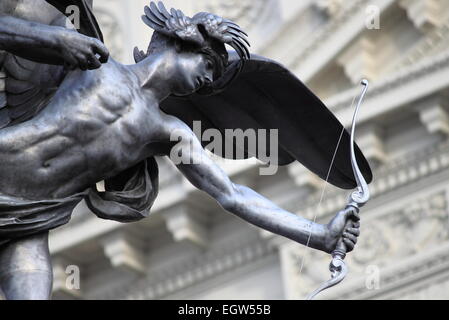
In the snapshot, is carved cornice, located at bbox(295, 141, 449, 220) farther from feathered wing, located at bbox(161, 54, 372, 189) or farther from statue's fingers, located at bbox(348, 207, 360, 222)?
statue's fingers, located at bbox(348, 207, 360, 222)

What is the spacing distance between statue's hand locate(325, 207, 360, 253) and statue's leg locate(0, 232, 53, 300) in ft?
3.18

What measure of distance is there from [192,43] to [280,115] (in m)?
0.79

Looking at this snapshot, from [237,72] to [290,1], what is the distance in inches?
487

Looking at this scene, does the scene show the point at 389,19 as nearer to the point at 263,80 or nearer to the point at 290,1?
the point at 290,1

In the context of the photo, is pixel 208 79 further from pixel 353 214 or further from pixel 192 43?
pixel 353 214

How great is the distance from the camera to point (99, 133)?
7.37m

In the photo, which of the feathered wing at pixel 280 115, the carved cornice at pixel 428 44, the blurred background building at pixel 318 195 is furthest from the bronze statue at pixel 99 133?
the carved cornice at pixel 428 44

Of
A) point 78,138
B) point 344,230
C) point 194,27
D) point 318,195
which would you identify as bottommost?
point 344,230

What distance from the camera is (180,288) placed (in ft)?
65.3

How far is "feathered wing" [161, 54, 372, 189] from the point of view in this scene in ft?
26.6

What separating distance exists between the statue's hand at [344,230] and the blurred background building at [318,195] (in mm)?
9886

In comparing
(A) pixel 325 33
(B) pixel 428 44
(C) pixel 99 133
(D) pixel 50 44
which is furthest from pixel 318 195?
(D) pixel 50 44

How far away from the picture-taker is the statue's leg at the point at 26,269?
7254 mm
